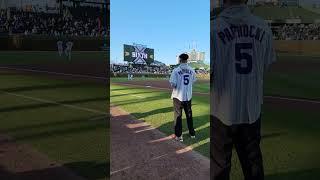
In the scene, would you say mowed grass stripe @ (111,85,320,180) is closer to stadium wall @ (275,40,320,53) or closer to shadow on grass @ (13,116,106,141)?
stadium wall @ (275,40,320,53)

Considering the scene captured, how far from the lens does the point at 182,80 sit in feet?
10.8

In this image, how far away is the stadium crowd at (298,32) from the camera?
277 inches

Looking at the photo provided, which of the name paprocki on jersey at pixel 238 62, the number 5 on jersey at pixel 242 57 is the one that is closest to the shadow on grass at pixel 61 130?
the name paprocki on jersey at pixel 238 62

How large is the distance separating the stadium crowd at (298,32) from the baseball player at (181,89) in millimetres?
3703

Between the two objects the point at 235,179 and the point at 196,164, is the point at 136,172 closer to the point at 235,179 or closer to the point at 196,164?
the point at 196,164

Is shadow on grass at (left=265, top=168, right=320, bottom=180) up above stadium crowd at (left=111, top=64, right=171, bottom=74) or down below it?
below

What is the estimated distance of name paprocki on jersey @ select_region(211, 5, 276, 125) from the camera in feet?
10.1

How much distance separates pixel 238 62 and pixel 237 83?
0.13 meters

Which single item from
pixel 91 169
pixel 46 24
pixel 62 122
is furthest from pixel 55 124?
pixel 46 24

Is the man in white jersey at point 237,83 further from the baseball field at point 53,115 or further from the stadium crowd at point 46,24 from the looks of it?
the stadium crowd at point 46,24

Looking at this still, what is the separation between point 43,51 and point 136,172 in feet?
25.3

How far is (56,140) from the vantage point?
621 cm

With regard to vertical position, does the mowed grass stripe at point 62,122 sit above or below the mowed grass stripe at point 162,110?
below

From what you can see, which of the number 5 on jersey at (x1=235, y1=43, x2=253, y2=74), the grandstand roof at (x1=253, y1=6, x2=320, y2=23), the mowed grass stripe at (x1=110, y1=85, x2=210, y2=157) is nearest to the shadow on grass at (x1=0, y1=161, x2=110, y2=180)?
the mowed grass stripe at (x1=110, y1=85, x2=210, y2=157)
